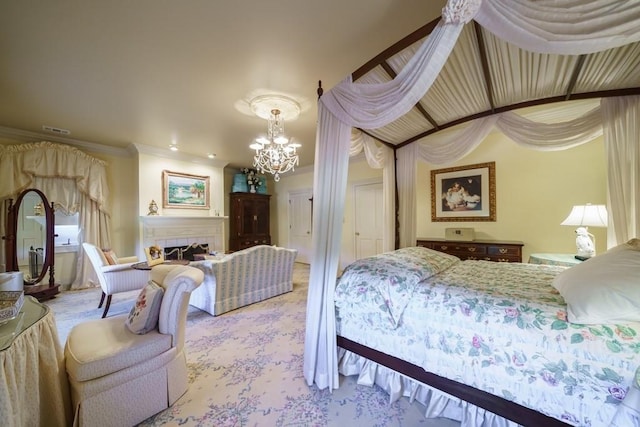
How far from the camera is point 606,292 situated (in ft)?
3.69

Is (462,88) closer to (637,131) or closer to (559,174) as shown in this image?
(637,131)

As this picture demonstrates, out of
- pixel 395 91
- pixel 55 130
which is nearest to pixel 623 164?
pixel 395 91

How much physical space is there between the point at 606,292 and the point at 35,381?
2719 millimetres

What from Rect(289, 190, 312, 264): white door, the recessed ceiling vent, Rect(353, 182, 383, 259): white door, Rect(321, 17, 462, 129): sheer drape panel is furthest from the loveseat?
the recessed ceiling vent

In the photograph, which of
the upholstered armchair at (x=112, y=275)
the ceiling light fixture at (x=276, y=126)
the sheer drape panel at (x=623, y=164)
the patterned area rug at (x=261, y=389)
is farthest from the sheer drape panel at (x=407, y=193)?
the upholstered armchair at (x=112, y=275)

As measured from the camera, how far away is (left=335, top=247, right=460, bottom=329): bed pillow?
159 cm

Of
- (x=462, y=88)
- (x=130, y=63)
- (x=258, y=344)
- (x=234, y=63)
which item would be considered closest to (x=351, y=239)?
(x=258, y=344)

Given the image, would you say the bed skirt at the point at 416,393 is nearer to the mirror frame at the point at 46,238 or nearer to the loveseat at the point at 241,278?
the loveseat at the point at 241,278

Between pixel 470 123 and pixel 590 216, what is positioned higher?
pixel 470 123

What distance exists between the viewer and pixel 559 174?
312 cm

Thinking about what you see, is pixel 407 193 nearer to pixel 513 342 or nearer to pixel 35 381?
pixel 513 342

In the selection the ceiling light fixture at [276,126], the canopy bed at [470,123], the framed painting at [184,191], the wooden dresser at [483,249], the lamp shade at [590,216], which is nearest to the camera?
the canopy bed at [470,123]

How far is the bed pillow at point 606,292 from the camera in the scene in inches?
42.2

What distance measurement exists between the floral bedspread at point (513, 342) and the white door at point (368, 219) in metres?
3.19
